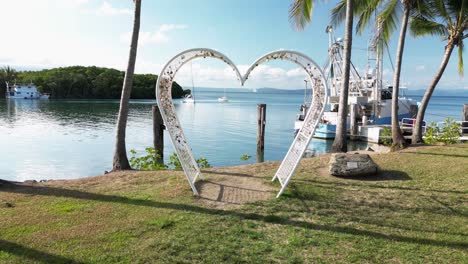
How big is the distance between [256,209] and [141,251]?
2.18 m

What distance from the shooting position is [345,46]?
1084 cm

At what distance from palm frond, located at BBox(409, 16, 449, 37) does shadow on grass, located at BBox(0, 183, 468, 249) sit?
34.2 ft

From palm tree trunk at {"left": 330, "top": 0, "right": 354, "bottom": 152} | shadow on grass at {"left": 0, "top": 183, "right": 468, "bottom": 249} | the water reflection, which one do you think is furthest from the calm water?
shadow on grass at {"left": 0, "top": 183, "right": 468, "bottom": 249}

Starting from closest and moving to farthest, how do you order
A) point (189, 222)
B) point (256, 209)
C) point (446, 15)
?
point (189, 222)
point (256, 209)
point (446, 15)

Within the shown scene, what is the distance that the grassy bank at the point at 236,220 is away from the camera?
4070 mm

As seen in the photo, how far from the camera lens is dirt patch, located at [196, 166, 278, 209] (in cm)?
603

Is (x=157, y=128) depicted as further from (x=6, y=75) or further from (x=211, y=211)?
(x=6, y=75)

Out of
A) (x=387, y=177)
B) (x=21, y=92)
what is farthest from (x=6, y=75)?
(x=387, y=177)

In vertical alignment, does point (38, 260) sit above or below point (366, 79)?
below

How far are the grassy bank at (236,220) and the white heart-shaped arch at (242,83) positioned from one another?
0.55m

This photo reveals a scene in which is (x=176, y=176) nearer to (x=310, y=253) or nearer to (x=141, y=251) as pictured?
(x=141, y=251)

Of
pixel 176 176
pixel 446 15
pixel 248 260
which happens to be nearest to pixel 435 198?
pixel 248 260

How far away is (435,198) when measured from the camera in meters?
6.32

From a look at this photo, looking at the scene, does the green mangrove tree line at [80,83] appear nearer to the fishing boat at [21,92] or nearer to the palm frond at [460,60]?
the fishing boat at [21,92]
